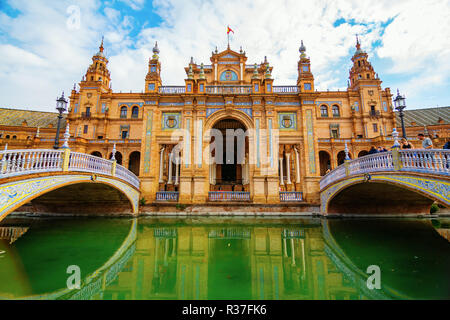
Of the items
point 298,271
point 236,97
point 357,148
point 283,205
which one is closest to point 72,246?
point 298,271

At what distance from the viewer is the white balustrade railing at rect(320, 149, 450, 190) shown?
5.62 meters

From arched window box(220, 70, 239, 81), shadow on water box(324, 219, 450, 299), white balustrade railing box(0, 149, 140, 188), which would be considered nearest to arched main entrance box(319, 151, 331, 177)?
arched window box(220, 70, 239, 81)

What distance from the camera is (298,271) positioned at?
465cm

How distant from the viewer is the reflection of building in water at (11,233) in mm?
7629

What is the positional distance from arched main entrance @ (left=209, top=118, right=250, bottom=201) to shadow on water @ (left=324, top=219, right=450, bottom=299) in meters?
9.71

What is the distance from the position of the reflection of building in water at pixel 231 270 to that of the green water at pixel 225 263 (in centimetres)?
2

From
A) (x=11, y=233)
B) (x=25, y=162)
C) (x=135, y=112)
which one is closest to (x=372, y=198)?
(x=25, y=162)

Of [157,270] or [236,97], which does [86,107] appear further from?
[157,270]

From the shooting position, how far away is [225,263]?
16.8ft

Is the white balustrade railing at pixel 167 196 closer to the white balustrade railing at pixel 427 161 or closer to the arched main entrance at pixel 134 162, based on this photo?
the white balustrade railing at pixel 427 161

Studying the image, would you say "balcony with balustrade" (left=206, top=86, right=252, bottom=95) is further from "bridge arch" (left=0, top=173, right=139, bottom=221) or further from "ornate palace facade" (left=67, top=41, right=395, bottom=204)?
"bridge arch" (left=0, top=173, right=139, bottom=221)

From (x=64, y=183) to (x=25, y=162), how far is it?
4.09 feet

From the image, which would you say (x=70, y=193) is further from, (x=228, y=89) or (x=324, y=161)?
(x=324, y=161)

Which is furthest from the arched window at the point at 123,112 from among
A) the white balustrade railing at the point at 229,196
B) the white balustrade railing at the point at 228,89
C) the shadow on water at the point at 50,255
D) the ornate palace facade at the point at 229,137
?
the shadow on water at the point at 50,255
